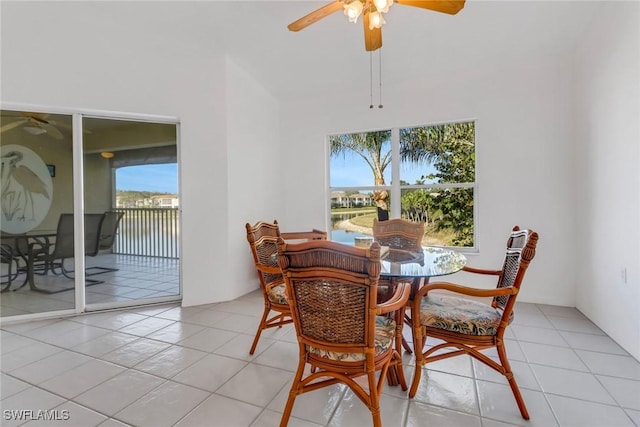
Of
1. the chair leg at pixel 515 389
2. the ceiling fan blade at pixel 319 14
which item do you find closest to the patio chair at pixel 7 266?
the ceiling fan blade at pixel 319 14

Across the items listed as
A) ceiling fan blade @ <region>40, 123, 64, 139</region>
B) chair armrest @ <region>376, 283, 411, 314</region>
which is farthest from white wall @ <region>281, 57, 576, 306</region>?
ceiling fan blade @ <region>40, 123, 64, 139</region>

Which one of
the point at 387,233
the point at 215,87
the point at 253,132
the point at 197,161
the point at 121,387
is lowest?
the point at 121,387

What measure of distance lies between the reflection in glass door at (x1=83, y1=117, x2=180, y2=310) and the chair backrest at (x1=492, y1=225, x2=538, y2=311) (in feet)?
10.9

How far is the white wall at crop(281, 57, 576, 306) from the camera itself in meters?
3.04

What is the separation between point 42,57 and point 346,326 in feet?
12.4

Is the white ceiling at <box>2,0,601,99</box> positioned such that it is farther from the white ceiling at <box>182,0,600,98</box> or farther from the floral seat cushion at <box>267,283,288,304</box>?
the floral seat cushion at <box>267,283,288,304</box>

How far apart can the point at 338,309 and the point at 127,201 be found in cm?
324

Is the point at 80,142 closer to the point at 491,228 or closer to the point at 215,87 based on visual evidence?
the point at 215,87

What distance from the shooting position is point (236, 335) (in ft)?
8.24

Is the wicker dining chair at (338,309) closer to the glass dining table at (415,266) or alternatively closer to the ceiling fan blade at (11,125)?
the glass dining table at (415,266)

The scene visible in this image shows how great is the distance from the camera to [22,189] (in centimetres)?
297

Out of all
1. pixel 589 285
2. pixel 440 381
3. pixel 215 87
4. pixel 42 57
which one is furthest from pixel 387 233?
pixel 42 57

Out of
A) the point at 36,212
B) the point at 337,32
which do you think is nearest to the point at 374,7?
the point at 337,32

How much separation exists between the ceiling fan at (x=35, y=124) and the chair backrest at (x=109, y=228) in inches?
37.2
